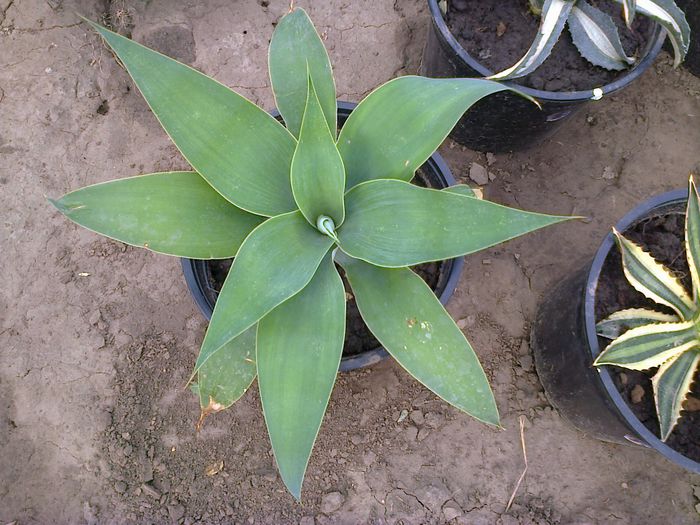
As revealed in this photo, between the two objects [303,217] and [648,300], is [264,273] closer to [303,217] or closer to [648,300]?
[303,217]

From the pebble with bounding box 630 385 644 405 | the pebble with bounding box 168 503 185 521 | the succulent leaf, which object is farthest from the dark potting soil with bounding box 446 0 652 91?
the pebble with bounding box 168 503 185 521

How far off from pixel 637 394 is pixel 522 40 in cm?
106

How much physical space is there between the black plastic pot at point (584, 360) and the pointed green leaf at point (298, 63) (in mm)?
829

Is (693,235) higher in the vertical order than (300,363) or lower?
higher

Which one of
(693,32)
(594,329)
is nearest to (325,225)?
(594,329)

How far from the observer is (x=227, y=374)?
4.15 ft

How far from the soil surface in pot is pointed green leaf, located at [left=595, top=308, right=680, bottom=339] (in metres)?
0.45

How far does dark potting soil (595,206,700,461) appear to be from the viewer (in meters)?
1.47

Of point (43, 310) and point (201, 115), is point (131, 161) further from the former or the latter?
point (201, 115)

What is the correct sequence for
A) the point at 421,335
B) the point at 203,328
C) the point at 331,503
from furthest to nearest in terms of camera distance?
the point at 203,328
the point at 331,503
the point at 421,335

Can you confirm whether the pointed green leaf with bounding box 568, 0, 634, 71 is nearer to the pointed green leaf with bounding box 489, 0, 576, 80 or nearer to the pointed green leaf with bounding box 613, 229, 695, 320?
the pointed green leaf with bounding box 489, 0, 576, 80

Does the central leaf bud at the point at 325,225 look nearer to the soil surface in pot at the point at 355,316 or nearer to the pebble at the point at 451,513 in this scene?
the soil surface in pot at the point at 355,316

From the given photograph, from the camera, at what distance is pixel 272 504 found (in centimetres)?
180

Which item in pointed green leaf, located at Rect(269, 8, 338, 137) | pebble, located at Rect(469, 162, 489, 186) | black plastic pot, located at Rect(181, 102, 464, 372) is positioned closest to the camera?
pointed green leaf, located at Rect(269, 8, 338, 137)
